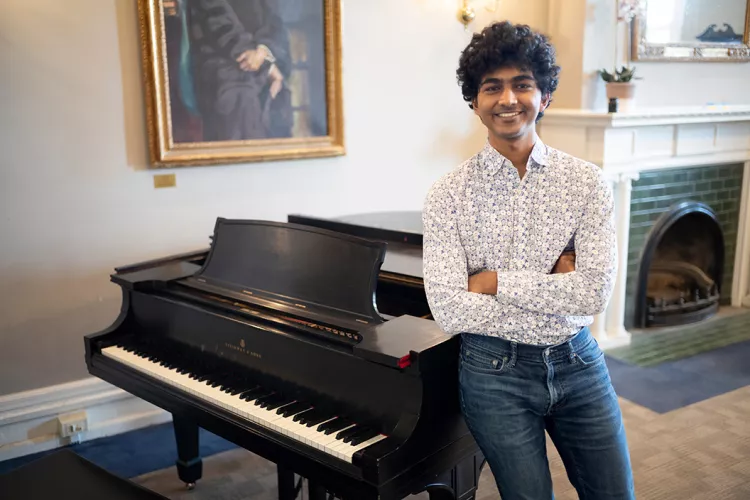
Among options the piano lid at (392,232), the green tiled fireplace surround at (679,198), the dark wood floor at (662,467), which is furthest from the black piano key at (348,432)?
the green tiled fireplace surround at (679,198)

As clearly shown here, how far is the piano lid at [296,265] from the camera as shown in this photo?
1863 mm

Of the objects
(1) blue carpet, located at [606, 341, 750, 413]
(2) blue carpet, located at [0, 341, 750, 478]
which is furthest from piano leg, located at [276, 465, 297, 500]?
(1) blue carpet, located at [606, 341, 750, 413]

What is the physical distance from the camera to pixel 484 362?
5.11 ft

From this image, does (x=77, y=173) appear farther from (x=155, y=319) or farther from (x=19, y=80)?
(x=155, y=319)

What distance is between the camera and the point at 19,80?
109 inches

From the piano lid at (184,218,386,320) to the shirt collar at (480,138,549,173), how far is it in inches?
15.4

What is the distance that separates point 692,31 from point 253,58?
293 cm

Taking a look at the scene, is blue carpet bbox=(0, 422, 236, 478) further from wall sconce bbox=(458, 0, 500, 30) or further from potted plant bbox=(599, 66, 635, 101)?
potted plant bbox=(599, 66, 635, 101)

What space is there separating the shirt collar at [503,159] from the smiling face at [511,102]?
1.3 inches

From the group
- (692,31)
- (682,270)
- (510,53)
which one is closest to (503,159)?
(510,53)

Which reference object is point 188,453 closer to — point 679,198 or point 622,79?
point 622,79

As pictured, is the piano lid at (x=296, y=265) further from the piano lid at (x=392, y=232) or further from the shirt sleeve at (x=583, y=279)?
the shirt sleeve at (x=583, y=279)

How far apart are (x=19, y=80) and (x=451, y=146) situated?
7.35ft

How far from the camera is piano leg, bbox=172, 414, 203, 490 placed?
8.80ft
